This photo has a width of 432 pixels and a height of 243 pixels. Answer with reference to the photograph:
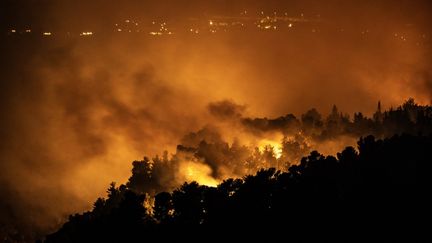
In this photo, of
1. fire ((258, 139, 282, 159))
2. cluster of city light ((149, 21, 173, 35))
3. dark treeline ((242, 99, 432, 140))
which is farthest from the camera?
cluster of city light ((149, 21, 173, 35))

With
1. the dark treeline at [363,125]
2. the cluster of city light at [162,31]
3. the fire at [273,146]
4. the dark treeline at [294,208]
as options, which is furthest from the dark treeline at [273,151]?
the cluster of city light at [162,31]

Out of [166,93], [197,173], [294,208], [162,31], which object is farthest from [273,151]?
[162,31]

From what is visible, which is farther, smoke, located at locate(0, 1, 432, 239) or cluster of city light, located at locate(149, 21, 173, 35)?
cluster of city light, located at locate(149, 21, 173, 35)

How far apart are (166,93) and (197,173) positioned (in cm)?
4948

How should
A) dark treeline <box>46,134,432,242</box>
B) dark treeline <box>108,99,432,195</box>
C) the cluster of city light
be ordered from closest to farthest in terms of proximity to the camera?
dark treeline <box>46,134,432,242</box>
dark treeline <box>108,99,432,195</box>
the cluster of city light

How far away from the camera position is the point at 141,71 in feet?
289

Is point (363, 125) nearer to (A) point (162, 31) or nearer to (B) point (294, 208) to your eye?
(B) point (294, 208)

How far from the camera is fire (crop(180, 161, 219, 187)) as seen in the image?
21.9 m

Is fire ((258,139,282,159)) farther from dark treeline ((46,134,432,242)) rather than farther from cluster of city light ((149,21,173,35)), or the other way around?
cluster of city light ((149,21,173,35))

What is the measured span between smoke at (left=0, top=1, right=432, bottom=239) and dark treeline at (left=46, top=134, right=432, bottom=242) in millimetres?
10698

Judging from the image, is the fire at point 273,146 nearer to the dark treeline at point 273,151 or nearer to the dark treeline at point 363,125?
the dark treeline at point 273,151

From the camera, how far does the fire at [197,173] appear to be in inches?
861

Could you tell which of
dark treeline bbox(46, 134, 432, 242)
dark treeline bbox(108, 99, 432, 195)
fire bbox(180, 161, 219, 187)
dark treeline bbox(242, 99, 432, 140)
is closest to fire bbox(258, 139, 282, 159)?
dark treeline bbox(108, 99, 432, 195)

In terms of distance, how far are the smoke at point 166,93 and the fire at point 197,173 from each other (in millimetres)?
73
